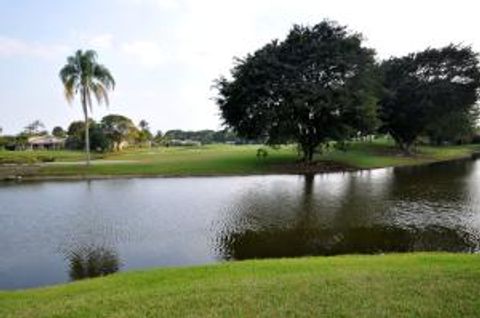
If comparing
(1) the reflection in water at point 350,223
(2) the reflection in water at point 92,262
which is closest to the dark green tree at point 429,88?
(1) the reflection in water at point 350,223

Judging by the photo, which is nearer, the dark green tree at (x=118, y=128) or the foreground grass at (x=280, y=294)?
the foreground grass at (x=280, y=294)

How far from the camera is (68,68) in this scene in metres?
44.0

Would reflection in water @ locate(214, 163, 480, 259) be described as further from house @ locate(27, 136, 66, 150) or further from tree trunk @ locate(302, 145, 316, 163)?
house @ locate(27, 136, 66, 150)

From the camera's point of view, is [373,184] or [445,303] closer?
[445,303]

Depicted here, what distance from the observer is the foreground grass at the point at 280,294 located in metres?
7.42

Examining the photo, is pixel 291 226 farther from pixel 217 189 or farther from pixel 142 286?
pixel 217 189

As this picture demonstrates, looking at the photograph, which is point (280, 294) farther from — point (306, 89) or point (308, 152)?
point (308, 152)

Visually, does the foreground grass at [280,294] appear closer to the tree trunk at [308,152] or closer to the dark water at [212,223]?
the dark water at [212,223]

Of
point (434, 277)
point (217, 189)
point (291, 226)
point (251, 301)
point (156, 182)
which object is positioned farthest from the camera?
point (156, 182)

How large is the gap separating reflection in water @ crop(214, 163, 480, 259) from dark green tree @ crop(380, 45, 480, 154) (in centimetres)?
3430

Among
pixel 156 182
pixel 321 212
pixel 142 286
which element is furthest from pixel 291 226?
pixel 156 182

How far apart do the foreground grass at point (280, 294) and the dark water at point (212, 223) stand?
13.4ft

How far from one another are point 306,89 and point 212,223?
89.1 feet

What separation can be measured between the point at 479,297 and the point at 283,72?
131 ft
